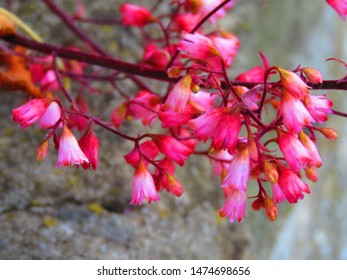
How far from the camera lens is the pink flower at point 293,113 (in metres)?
0.62

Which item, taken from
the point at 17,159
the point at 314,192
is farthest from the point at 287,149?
the point at 314,192

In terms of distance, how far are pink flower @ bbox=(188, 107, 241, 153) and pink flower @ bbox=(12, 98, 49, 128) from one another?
20cm

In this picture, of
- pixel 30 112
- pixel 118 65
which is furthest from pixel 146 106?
pixel 30 112

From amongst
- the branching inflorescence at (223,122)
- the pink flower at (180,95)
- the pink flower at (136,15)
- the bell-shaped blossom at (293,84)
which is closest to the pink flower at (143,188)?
the branching inflorescence at (223,122)

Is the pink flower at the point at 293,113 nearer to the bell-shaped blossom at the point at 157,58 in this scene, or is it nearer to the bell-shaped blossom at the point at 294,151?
the bell-shaped blossom at the point at 294,151

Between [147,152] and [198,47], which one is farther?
[147,152]

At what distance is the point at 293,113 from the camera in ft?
2.02

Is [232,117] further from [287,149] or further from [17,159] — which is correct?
[17,159]

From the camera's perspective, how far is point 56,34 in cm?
127

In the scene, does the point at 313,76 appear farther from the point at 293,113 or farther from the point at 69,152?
the point at 69,152

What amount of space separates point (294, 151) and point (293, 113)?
0.05m
